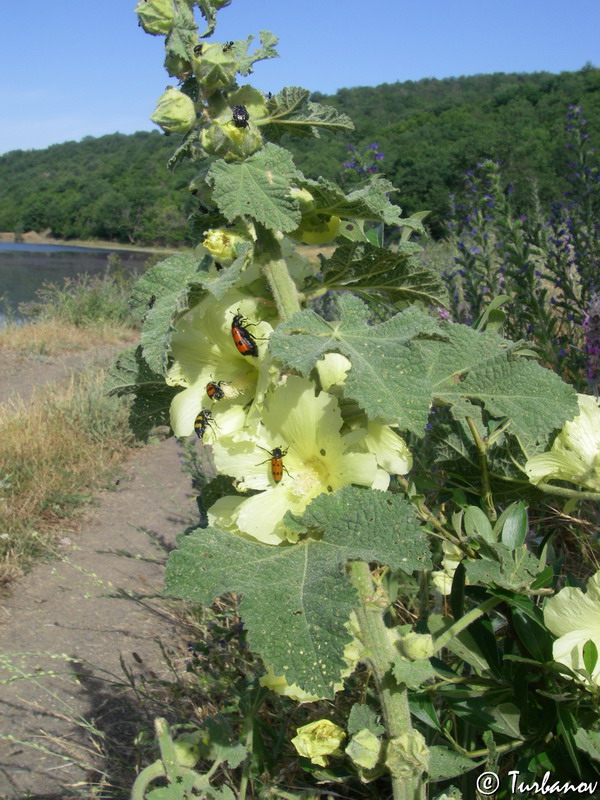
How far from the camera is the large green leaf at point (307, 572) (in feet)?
2.12

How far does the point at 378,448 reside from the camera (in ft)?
2.70

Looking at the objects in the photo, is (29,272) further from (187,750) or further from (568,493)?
(568,493)

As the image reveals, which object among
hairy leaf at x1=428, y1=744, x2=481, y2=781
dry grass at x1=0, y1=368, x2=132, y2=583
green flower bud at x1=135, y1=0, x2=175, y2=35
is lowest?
dry grass at x1=0, y1=368, x2=132, y2=583

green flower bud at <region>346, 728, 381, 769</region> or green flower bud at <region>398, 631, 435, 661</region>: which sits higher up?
green flower bud at <region>398, 631, 435, 661</region>

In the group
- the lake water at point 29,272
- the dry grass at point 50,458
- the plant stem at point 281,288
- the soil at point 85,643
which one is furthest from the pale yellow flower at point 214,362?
the lake water at point 29,272

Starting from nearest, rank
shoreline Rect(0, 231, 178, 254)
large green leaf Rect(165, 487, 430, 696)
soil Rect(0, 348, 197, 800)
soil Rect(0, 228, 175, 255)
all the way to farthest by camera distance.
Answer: large green leaf Rect(165, 487, 430, 696) < soil Rect(0, 348, 197, 800) < shoreline Rect(0, 231, 178, 254) < soil Rect(0, 228, 175, 255)

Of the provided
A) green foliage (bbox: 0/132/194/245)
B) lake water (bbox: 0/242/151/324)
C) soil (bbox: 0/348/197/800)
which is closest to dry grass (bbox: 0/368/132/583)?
soil (bbox: 0/348/197/800)

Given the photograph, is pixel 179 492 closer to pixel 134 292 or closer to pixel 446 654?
pixel 446 654

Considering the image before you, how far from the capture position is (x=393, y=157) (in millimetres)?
24031

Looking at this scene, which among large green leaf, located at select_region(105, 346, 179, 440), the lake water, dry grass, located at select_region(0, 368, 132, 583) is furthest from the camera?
the lake water

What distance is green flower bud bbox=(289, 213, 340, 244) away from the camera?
3.03ft

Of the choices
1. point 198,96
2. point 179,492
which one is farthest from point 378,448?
point 179,492

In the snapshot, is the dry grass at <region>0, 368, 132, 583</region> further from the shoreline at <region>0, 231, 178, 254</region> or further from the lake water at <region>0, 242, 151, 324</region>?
the shoreline at <region>0, 231, 178, 254</region>

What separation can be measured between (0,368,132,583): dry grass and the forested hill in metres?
2.36
